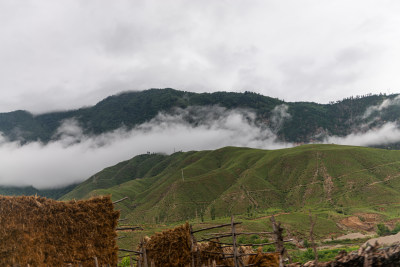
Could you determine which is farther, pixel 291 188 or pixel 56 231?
pixel 291 188

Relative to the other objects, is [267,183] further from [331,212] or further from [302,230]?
[302,230]

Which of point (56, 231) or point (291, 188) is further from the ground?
point (56, 231)

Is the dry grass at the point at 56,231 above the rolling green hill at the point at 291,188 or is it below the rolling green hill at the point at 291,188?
above

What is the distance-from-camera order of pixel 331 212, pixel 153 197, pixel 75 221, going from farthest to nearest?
pixel 153 197, pixel 331 212, pixel 75 221

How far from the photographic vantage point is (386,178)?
2960 inches

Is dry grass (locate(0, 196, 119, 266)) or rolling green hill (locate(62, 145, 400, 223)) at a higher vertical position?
dry grass (locate(0, 196, 119, 266))

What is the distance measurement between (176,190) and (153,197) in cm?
1456

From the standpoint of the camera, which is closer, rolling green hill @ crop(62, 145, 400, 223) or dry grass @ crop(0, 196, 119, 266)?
dry grass @ crop(0, 196, 119, 266)

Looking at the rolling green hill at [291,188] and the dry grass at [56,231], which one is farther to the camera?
the rolling green hill at [291,188]

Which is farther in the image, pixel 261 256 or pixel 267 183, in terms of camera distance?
pixel 267 183

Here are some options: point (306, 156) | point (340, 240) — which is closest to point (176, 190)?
point (306, 156)

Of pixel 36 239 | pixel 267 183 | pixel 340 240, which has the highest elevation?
pixel 36 239

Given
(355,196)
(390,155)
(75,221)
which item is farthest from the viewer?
(390,155)

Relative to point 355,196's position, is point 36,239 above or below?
above
